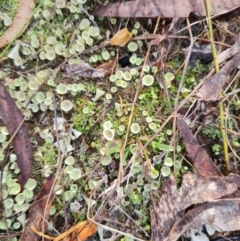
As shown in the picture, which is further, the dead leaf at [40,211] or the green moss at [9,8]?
the green moss at [9,8]

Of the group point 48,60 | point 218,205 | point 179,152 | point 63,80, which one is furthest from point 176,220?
point 48,60

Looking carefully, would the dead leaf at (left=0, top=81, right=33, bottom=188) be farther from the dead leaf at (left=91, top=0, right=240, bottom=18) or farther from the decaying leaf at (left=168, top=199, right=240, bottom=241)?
the decaying leaf at (left=168, top=199, right=240, bottom=241)

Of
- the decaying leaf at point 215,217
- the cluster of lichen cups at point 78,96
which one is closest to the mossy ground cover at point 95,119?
the cluster of lichen cups at point 78,96

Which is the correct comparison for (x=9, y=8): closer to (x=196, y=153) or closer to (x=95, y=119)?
(x=95, y=119)

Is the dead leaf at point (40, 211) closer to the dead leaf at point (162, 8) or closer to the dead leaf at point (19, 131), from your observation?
the dead leaf at point (19, 131)

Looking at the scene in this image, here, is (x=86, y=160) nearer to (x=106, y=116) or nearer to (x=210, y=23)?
(x=106, y=116)

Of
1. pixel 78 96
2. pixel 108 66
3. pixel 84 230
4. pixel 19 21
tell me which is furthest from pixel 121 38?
pixel 84 230
